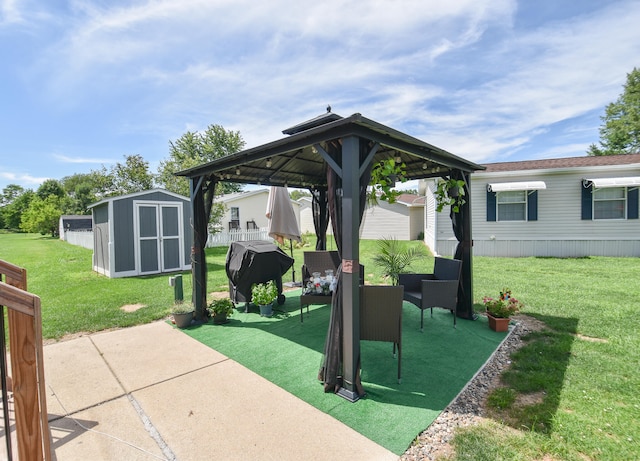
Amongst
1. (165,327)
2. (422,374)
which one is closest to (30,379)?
(422,374)

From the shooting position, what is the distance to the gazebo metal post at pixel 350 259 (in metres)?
2.78

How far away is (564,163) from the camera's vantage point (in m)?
10.8

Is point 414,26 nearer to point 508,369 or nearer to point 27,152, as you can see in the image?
point 508,369

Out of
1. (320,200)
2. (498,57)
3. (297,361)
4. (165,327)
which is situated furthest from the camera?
(320,200)

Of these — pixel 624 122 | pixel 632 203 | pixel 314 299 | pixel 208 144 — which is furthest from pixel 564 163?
pixel 208 144

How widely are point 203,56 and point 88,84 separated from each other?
2.56 metres

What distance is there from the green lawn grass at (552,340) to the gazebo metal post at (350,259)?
101 centimetres

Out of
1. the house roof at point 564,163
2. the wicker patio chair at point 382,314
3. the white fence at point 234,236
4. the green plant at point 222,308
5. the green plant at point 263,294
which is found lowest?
the green plant at point 222,308

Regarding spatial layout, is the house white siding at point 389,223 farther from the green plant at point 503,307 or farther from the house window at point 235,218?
the green plant at point 503,307

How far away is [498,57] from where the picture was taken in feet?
22.2

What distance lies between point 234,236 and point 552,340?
13748 millimetres

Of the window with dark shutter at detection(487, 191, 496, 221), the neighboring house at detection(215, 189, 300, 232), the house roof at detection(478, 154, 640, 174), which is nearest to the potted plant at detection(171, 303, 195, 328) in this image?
the house roof at detection(478, 154, 640, 174)

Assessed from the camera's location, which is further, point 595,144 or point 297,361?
point 595,144

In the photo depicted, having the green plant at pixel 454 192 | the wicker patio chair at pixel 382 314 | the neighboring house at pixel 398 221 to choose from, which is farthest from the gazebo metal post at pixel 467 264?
the neighboring house at pixel 398 221
